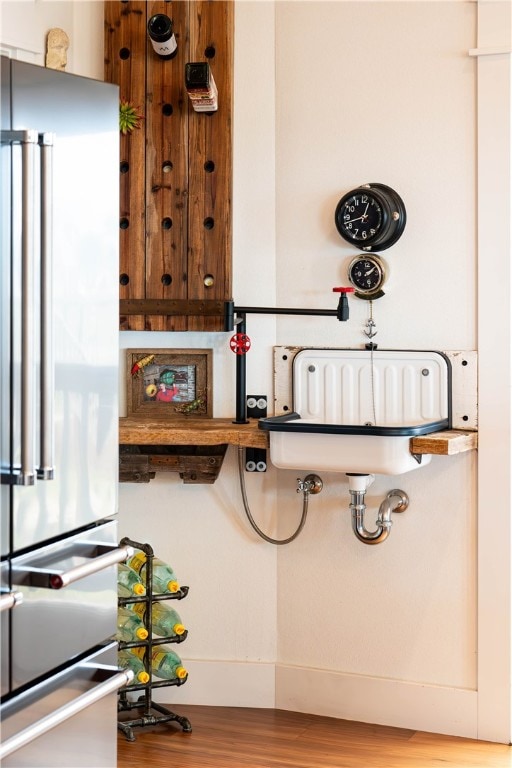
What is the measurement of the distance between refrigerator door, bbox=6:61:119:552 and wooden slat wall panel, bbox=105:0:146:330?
130 centimetres

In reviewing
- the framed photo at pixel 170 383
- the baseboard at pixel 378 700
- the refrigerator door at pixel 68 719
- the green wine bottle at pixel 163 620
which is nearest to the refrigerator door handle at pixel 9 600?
the refrigerator door at pixel 68 719

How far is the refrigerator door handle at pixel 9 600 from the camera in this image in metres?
1.65

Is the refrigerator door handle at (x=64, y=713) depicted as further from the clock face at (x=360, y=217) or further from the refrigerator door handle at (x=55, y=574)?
the clock face at (x=360, y=217)

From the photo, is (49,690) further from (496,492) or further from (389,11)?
(389,11)

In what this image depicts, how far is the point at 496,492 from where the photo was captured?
9.89ft

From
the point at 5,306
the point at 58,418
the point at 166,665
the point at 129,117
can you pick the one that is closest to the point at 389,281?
the point at 129,117

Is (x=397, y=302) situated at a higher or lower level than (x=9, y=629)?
higher

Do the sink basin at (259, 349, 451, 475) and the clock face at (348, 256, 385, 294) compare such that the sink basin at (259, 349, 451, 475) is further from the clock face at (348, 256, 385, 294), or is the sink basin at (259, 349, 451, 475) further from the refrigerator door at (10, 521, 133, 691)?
the refrigerator door at (10, 521, 133, 691)

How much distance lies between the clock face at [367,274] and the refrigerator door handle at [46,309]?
5.24 ft

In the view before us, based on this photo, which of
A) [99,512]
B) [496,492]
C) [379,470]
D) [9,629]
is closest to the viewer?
[9,629]

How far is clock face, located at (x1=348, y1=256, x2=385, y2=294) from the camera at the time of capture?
3121 mm

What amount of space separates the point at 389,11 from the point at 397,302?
97 centimetres

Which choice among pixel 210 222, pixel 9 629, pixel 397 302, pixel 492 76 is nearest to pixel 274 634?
pixel 397 302

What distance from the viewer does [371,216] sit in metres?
3.05
